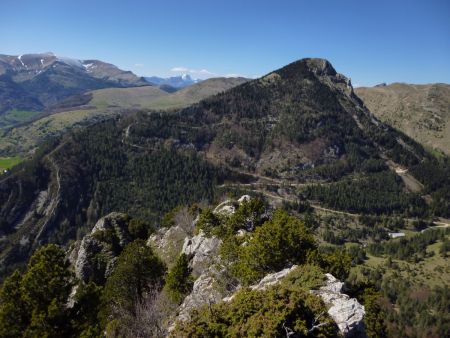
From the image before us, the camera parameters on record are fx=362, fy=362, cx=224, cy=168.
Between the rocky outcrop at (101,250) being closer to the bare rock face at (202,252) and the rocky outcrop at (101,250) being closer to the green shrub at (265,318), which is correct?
the bare rock face at (202,252)

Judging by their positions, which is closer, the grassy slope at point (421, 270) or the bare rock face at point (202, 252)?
the bare rock face at point (202, 252)

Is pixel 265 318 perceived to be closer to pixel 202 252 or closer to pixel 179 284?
pixel 179 284

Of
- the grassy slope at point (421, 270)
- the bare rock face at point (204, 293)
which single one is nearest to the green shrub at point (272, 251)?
the bare rock face at point (204, 293)

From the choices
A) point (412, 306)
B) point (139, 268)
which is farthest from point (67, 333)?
point (412, 306)

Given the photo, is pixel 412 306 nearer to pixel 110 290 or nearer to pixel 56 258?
pixel 110 290

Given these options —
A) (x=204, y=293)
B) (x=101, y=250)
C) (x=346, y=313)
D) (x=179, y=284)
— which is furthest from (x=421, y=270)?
(x=346, y=313)
